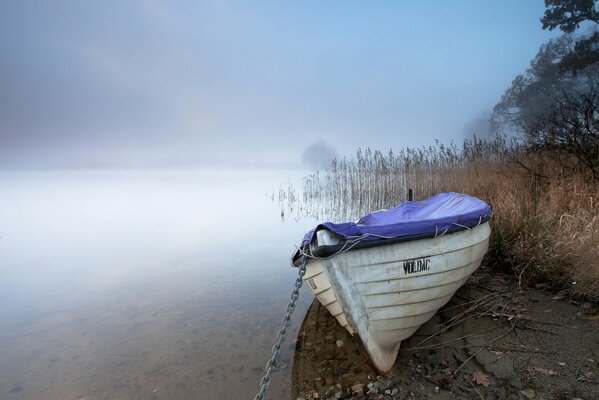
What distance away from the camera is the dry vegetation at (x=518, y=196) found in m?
3.71

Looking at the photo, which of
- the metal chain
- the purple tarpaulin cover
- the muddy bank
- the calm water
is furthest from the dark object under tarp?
the calm water

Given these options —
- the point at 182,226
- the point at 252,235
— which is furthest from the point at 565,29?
the point at 182,226

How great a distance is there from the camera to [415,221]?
2.77 m

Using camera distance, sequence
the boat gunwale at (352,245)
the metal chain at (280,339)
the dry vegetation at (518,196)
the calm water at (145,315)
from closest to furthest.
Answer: the metal chain at (280,339)
the boat gunwale at (352,245)
the calm water at (145,315)
the dry vegetation at (518,196)

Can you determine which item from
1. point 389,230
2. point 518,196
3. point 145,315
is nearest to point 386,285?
point 389,230

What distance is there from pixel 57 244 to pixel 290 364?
9.91 meters

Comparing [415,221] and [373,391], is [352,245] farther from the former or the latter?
[373,391]

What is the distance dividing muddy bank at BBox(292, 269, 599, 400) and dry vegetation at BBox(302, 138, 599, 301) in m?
0.36

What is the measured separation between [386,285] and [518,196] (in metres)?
4.05

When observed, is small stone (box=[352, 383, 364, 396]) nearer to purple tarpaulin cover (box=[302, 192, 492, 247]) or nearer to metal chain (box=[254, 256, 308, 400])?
metal chain (box=[254, 256, 308, 400])

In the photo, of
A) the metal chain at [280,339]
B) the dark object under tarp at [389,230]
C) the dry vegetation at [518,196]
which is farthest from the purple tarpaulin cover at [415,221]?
the dry vegetation at [518,196]

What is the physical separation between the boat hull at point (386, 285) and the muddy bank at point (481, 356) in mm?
282

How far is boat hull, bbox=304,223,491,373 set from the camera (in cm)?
265

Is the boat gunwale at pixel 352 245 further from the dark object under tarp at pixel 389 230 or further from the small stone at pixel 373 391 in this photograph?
the small stone at pixel 373 391
